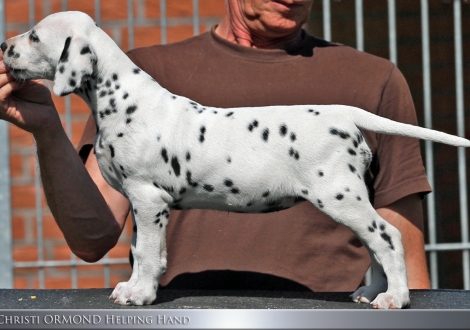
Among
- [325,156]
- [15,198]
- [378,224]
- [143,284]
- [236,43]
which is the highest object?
[236,43]

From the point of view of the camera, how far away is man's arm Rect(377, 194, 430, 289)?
9.03ft

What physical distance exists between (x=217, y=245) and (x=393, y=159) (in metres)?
0.68

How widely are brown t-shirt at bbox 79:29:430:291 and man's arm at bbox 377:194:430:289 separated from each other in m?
0.07

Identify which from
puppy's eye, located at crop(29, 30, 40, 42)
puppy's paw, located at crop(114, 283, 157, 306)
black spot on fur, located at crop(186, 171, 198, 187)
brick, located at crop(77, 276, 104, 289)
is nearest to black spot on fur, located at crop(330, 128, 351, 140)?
black spot on fur, located at crop(186, 171, 198, 187)

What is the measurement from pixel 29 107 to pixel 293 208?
1.08m

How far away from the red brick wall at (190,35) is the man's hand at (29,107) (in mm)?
1711

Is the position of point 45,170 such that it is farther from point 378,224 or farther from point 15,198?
point 15,198

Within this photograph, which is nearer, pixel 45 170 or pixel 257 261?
pixel 45 170

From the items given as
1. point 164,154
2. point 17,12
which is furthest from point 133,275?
point 17,12

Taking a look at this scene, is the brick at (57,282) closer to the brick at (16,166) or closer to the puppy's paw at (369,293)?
the brick at (16,166)

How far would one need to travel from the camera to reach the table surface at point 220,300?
207 centimetres

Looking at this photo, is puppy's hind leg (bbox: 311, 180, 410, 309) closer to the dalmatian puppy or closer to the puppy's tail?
the dalmatian puppy

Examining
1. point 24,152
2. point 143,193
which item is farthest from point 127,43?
point 143,193

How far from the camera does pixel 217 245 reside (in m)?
2.77
